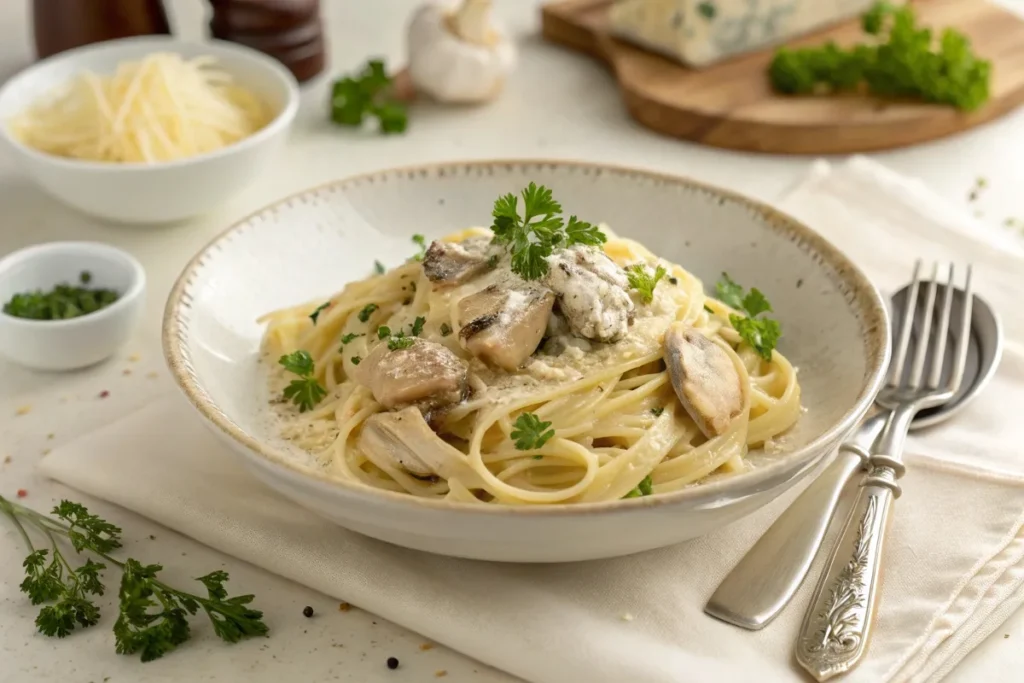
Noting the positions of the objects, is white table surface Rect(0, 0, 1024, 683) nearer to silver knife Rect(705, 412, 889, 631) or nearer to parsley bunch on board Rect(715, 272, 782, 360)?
silver knife Rect(705, 412, 889, 631)

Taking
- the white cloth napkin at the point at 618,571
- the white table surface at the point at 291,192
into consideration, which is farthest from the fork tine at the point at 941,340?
the white table surface at the point at 291,192

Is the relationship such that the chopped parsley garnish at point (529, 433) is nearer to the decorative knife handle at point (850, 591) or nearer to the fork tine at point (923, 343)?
the decorative knife handle at point (850, 591)

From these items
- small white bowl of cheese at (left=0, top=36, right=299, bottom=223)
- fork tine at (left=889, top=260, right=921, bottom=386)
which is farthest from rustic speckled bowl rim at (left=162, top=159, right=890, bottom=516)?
small white bowl of cheese at (left=0, top=36, right=299, bottom=223)

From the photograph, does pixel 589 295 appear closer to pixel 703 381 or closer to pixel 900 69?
pixel 703 381

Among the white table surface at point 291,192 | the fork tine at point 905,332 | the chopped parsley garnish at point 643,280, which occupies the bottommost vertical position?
the white table surface at point 291,192

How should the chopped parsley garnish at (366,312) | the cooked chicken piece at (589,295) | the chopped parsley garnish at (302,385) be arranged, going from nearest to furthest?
the cooked chicken piece at (589,295) < the chopped parsley garnish at (302,385) < the chopped parsley garnish at (366,312)

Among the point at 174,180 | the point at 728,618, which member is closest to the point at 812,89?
the point at 174,180

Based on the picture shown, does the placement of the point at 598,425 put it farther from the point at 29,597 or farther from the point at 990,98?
the point at 990,98
